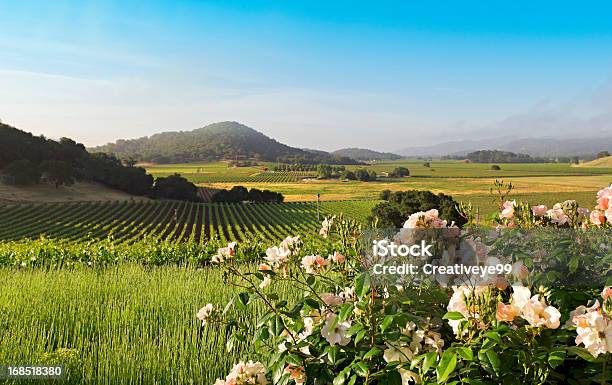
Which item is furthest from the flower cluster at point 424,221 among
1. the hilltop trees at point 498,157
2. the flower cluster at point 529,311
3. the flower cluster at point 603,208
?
the hilltop trees at point 498,157

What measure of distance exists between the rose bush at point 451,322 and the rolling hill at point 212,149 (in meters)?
77.4

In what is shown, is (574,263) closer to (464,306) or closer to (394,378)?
(464,306)

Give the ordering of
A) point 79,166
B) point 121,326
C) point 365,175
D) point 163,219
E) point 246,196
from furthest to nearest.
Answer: point 365,175
point 79,166
point 246,196
point 163,219
point 121,326

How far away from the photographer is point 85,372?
3.07m

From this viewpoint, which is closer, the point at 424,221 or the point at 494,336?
the point at 494,336

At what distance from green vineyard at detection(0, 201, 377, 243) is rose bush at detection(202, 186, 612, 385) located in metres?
33.9

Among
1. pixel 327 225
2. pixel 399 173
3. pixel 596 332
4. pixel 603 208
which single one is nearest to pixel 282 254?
pixel 327 225

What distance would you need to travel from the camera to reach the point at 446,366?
1.43m

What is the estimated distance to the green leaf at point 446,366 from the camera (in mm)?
1406

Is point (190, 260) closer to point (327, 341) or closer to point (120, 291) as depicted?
point (120, 291)

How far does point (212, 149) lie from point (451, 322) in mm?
86292

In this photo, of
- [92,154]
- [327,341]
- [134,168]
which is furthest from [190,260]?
[92,154]

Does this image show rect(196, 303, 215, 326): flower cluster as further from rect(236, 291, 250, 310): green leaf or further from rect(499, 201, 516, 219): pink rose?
rect(499, 201, 516, 219): pink rose

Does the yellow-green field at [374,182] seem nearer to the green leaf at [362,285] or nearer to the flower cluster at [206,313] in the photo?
the flower cluster at [206,313]
